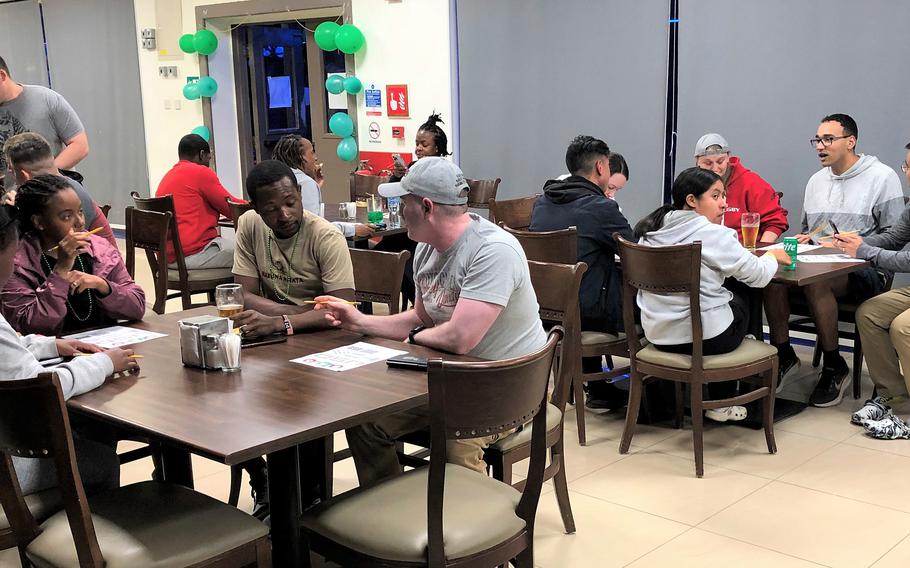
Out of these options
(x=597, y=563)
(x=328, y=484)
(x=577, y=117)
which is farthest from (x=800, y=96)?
(x=328, y=484)

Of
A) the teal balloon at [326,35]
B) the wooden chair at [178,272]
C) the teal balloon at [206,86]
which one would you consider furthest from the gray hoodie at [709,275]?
the teal balloon at [206,86]

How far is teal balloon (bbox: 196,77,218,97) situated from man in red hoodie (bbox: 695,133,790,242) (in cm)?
561

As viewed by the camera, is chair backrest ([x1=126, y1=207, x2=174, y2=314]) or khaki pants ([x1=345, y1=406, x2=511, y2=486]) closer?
khaki pants ([x1=345, y1=406, x2=511, y2=486])

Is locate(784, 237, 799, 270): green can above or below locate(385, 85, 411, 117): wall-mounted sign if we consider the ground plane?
below

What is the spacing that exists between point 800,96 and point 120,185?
752cm

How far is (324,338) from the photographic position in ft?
9.18

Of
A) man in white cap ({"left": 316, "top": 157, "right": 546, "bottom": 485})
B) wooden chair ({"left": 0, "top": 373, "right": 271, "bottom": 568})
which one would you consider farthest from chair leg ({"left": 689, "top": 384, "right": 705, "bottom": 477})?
wooden chair ({"left": 0, "top": 373, "right": 271, "bottom": 568})

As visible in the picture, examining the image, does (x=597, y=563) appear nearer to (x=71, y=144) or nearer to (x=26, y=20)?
(x=71, y=144)

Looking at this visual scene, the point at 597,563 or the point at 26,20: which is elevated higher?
the point at 26,20

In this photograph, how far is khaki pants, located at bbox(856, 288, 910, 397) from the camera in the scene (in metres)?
4.12

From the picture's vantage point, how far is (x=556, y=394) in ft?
9.82

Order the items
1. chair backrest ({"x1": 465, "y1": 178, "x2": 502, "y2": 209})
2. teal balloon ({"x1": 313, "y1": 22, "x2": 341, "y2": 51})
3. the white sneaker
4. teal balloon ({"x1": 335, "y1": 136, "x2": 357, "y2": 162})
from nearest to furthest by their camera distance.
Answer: the white sneaker
chair backrest ({"x1": 465, "y1": 178, "x2": 502, "y2": 209})
teal balloon ({"x1": 313, "y1": 22, "x2": 341, "y2": 51})
teal balloon ({"x1": 335, "y1": 136, "x2": 357, "y2": 162})

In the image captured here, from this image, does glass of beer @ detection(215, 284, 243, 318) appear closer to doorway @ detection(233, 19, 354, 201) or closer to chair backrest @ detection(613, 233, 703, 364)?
chair backrest @ detection(613, 233, 703, 364)

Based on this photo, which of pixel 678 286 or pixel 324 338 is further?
pixel 678 286
